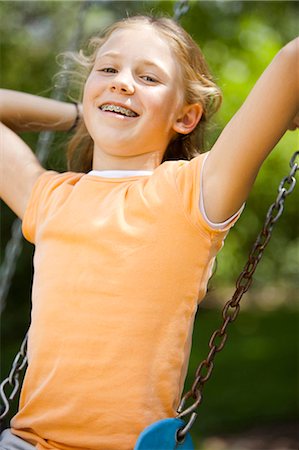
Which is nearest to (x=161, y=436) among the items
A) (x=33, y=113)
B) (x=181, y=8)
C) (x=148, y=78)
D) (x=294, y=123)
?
(x=294, y=123)

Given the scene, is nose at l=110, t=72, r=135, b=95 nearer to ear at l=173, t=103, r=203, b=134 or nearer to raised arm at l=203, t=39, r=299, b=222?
ear at l=173, t=103, r=203, b=134

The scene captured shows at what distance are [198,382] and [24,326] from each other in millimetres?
6097

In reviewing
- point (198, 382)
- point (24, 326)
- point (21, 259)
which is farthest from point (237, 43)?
point (198, 382)

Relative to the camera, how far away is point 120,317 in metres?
1.75

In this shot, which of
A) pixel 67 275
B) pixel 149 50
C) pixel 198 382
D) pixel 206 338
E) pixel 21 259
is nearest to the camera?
pixel 198 382

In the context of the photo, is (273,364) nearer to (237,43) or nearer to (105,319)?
(237,43)

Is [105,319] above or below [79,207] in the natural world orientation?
below

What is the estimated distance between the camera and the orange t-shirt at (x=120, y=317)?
173 centimetres

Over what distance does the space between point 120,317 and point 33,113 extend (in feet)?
2.81

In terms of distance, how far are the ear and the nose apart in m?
0.16

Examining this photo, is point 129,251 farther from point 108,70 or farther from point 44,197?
point 108,70

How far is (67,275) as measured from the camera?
1820 mm

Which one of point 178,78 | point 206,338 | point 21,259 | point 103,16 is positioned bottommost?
point 206,338

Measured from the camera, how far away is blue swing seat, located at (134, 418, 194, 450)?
5.26 ft
